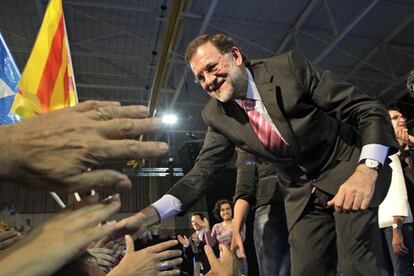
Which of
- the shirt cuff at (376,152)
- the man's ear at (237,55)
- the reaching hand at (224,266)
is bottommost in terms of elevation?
the reaching hand at (224,266)

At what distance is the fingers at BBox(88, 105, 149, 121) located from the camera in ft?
1.98

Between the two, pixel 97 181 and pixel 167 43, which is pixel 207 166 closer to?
pixel 97 181

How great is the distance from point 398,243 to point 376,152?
131cm

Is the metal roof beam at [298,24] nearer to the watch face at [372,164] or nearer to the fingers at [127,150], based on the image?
the watch face at [372,164]

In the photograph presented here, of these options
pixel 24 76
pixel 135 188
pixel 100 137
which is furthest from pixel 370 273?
pixel 135 188

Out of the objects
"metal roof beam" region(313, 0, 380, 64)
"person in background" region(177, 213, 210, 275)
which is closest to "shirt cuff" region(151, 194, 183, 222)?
"person in background" region(177, 213, 210, 275)

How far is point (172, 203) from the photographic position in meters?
1.61

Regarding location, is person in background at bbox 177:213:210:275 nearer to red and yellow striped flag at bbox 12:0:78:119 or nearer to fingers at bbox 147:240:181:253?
red and yellow striped flag at bbox 12:0:78:119

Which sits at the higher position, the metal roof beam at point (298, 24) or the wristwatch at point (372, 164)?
the metal roof beam at point (298, 24)

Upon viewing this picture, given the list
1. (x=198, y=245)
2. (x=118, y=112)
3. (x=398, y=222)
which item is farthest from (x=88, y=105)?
(x=198, y=245)

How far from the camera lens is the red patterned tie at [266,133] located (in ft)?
4.97

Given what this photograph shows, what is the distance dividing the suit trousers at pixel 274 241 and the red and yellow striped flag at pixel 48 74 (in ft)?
4.32

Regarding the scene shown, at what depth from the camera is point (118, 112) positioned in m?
0.62

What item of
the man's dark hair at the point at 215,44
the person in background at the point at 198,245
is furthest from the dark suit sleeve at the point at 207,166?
the person in background at the point at 198,245
